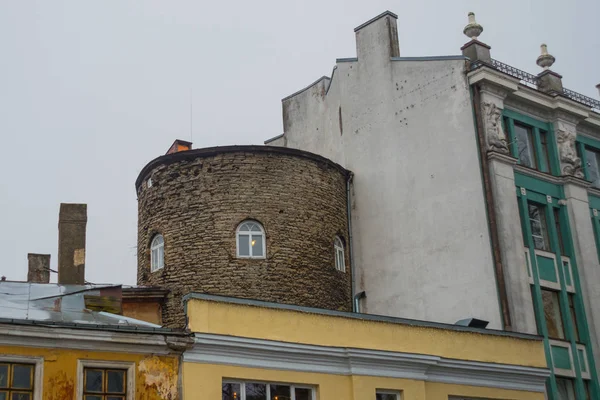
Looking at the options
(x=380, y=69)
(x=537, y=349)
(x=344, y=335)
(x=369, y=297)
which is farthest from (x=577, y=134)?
(x=344, y=335)

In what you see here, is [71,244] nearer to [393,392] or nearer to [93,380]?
[93,380]

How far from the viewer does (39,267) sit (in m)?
27.3

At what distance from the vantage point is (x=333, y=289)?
30.0 meters

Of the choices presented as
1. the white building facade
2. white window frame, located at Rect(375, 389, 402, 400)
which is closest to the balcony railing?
the white building facade

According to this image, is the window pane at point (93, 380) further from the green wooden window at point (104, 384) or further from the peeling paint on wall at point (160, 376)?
the peeling paint on wall at point (160, 376)

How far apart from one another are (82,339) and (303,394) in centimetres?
515

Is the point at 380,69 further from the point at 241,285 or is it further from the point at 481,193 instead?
the point at 241,285

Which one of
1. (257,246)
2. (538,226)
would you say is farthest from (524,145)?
(257,246)

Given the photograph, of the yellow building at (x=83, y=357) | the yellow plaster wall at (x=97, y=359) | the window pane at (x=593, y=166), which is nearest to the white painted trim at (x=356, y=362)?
the yellow plaster wall at (x=97, y=359)

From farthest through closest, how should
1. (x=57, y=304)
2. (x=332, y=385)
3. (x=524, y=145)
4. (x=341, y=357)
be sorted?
1. (x=524, y=145)
2. (x=341, y=357)
3. (x=332, y=385)
4. (x=57, y=304)

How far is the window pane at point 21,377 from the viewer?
51.9 feet

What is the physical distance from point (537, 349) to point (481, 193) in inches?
259

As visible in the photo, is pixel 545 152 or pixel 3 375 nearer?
pixel 3 375

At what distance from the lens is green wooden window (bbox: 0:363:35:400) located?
15.7 metres
